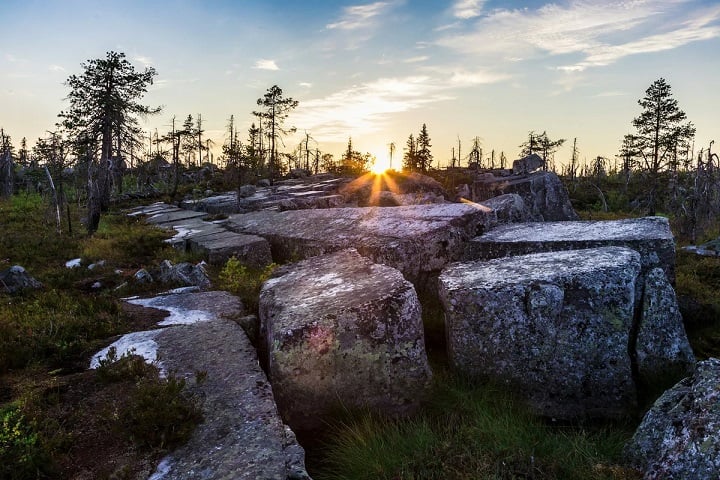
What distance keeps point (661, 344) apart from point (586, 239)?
2.29 meters

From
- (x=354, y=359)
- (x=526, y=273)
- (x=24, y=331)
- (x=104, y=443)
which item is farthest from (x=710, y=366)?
(x=24, y=331)

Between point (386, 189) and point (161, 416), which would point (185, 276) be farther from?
point (386, 189)

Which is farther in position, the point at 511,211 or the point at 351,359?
the point at 511,211

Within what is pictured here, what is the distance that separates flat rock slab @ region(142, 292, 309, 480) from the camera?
8.87 ft

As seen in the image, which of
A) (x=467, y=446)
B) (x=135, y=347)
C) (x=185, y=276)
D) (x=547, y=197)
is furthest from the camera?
(x=547, y=197)

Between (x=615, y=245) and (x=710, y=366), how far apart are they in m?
3.17

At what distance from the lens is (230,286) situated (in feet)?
24.3

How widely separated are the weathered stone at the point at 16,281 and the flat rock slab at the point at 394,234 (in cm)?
487

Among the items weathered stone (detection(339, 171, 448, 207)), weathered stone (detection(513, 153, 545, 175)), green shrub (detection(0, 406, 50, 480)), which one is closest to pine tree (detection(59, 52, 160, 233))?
weathered stone (detection(339, 171, 448, 207))

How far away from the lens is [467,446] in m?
3.21

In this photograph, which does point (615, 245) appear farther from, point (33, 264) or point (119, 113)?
point (119, 113)

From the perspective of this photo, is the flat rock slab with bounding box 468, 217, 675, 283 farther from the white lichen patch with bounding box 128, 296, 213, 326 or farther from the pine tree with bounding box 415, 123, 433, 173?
the pine tree with bounding box 415, 123, 433, 173

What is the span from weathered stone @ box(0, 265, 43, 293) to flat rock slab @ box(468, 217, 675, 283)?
8369 millimetres

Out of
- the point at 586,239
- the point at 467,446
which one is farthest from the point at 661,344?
the point at 467,446
